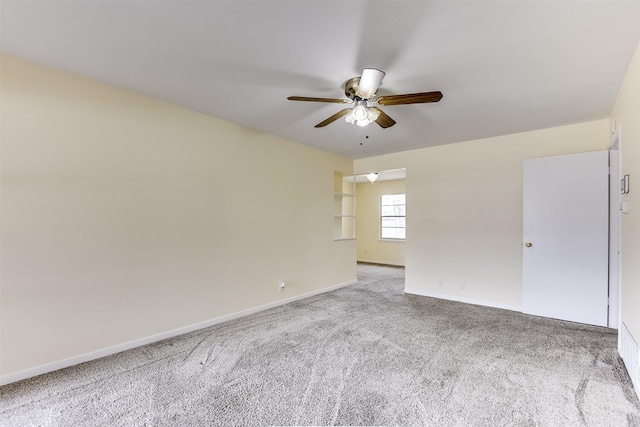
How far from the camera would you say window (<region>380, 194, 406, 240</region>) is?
7.95 metres

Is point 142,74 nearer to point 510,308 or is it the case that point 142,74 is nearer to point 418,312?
point 418,312

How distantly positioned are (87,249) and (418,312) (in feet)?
12.2

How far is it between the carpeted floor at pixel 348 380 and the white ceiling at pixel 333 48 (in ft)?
7.86

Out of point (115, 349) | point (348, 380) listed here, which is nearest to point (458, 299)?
point (348, 380)

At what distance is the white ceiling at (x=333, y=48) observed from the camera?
5.51ft

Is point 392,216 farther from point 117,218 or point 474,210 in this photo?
point 117,218

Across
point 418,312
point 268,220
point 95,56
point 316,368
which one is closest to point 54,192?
point 95,56

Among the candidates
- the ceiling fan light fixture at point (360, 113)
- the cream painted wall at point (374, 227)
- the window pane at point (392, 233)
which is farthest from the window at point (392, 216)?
the ceiling fan light fixture at point (360, 113)

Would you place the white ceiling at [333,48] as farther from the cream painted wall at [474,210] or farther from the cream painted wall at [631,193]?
the cream painted wall at [474,210]

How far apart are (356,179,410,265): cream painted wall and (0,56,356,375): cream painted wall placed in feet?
15.4

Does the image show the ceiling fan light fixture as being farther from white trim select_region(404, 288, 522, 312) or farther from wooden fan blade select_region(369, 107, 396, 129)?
white trim select_region(404, 288, 522, 312)

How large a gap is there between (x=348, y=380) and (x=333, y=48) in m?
2.42

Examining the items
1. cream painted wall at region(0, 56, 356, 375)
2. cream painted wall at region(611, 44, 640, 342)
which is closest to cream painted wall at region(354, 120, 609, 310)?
cream painted wall at region(611, 44, 640, 342)

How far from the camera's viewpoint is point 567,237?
11.6ft
